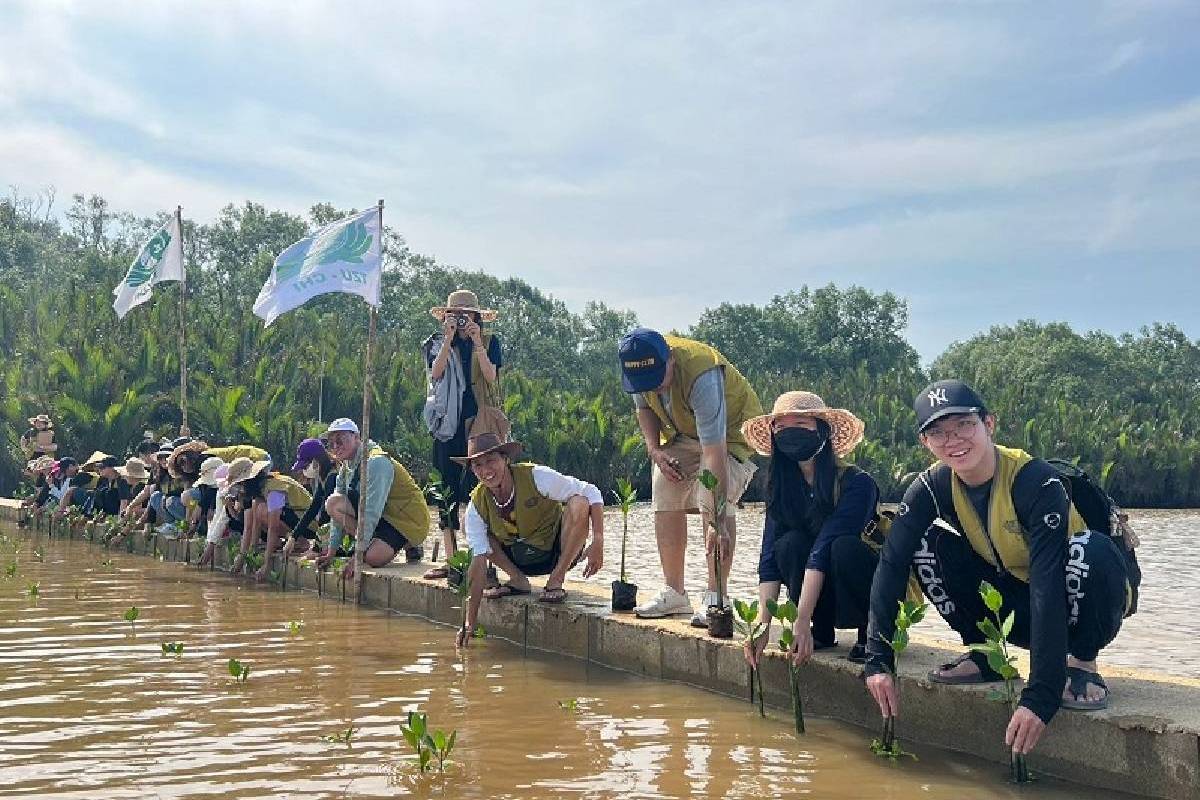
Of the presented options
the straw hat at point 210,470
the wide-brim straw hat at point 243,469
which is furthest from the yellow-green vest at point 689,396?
the straw hat at point 210,470

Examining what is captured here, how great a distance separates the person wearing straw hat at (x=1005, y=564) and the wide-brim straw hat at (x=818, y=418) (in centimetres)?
77

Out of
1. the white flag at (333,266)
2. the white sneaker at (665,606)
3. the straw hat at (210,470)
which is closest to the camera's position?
the white sneaker at (665,606)

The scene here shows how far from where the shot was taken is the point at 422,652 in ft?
21.9

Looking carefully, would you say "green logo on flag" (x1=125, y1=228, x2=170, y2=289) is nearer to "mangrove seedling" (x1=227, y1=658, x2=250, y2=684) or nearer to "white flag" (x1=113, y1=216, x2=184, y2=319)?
"white flag" (x1=113, y1=216, x2=184, y2=319)

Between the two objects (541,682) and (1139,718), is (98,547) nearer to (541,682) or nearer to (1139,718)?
(541,682)

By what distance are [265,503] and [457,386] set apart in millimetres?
2621

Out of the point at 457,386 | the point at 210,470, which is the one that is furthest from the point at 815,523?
the point at 210,470

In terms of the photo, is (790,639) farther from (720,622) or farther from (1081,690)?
(1081,690)

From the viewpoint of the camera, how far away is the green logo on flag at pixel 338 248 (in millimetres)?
9141

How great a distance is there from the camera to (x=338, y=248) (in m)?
9.16

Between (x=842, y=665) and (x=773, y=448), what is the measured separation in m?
0.92

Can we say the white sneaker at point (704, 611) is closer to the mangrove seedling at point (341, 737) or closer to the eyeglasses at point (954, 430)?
the mangrove seedling at point (341, 737)

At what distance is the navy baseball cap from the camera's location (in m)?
5.93

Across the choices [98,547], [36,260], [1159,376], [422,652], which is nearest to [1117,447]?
[98,547]
